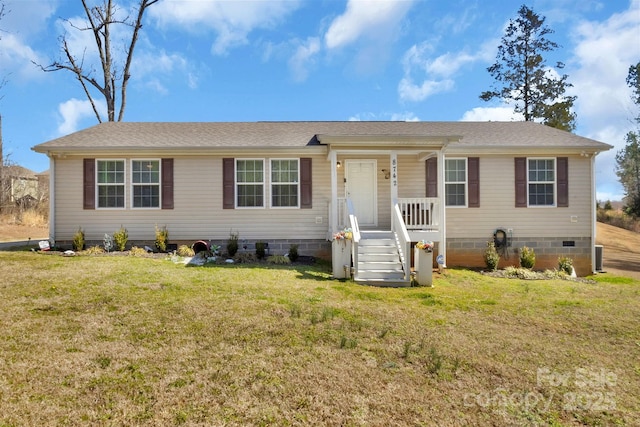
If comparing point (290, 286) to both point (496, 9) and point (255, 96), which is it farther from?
point (255, 96)

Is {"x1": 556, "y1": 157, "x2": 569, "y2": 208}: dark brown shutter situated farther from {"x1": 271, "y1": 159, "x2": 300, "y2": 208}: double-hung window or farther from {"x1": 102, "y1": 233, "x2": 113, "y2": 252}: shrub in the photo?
{"x1": 102, "y1": 233, "x2": 113, "y2": 252}: shrub

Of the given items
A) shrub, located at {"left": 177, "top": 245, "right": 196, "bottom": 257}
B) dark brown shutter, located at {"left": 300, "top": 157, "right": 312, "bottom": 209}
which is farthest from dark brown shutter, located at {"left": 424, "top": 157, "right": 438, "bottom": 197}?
shrub, located at {"left": 177, "top": 245, "right": 196, "bottom": 257}

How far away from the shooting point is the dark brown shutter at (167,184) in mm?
10141

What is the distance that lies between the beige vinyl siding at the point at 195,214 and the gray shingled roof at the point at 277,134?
1.90 ft

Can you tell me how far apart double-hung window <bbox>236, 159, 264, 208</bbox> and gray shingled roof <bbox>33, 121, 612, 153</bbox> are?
0.65 m

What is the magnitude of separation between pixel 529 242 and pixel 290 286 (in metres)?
8.26

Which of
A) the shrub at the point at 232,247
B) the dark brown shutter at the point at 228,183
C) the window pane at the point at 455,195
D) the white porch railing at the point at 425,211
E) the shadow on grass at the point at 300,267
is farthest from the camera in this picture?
the window pane at the point at 455,195

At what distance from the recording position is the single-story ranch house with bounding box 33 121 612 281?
1005 centimetres

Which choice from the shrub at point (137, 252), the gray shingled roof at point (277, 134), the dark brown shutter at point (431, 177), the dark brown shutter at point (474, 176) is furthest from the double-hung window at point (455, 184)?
the shrub at point (137, 252)

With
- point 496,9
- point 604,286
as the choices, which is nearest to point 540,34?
point 496,9

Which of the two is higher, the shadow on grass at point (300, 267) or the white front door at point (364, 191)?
the white front door at point (364, 191)

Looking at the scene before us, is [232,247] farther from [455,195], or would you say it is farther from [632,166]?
[632,166]

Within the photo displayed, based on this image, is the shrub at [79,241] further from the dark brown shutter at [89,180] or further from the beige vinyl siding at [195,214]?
the dark brown shutter at [89,180]

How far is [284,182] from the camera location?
10.3m
